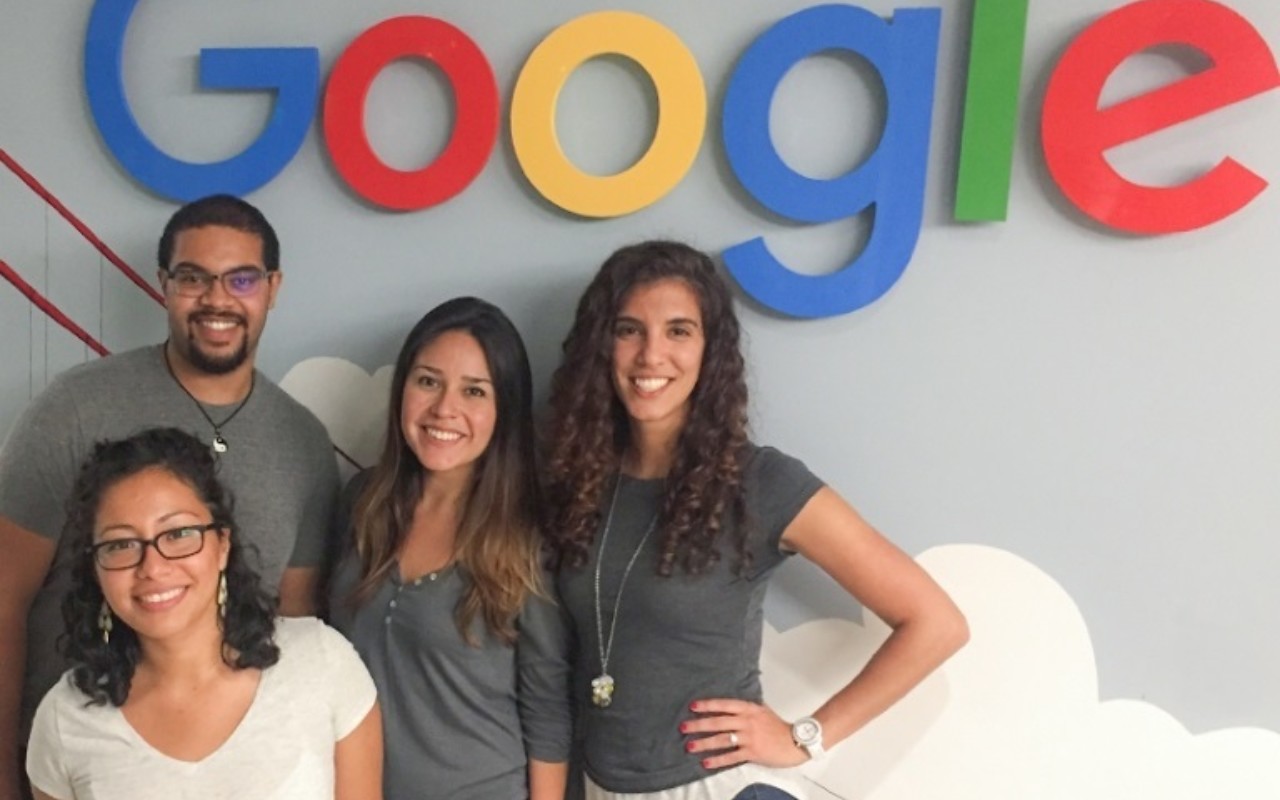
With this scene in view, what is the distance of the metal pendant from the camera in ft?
4.60

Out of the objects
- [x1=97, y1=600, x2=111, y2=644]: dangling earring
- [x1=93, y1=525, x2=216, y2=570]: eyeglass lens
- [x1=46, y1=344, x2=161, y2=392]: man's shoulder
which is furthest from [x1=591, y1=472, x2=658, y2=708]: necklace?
[x1=46, y1=344, x2=161, y2=392]: man's shoulder

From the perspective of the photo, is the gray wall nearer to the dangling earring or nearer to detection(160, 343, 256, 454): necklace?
detection(160, 343, 256, 454): necklace

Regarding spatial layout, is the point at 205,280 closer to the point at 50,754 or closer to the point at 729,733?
the point at 50,754

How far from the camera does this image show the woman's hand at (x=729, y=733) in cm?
136

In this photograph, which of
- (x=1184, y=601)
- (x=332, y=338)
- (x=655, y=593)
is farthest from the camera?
(x=332, y=338)

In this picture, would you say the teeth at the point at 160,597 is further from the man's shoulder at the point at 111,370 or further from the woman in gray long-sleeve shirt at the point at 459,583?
the man's shoulder at the point at 111,370

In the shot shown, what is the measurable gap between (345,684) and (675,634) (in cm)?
46

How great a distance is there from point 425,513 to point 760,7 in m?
0.96

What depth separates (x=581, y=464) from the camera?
1455 millimetres

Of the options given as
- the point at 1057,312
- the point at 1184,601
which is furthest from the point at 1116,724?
the point at 1057,312

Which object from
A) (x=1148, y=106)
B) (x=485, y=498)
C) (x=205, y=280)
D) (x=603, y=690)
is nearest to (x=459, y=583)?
(x=485, y=498)

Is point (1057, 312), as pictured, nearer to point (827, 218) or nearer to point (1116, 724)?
point (827, 218)

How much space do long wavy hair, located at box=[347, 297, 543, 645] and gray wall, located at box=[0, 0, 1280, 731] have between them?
0.63 ft

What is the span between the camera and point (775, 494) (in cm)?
138
